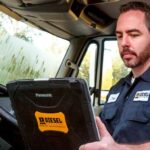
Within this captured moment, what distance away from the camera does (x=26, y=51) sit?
12.9 feet

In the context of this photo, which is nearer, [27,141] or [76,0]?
[27,141]

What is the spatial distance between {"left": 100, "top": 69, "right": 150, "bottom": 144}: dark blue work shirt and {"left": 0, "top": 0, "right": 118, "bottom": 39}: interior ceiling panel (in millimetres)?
1142

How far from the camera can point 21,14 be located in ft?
11.4

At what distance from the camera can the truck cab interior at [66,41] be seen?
3.27 metres

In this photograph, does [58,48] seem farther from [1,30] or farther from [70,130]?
[70,130]

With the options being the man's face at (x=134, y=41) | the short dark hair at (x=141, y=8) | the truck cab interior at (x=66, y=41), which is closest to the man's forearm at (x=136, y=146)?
the man's face at (x=134, y=41)

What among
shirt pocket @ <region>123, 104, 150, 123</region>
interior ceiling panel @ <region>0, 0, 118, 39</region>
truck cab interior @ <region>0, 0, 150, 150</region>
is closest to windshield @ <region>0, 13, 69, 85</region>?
truck cab interior @ <region>0, 0, 150, 150</region>

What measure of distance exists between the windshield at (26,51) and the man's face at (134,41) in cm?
155

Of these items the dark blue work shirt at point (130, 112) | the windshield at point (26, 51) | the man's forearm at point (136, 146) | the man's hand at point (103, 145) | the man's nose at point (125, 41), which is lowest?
the windshield at point (26, 51)

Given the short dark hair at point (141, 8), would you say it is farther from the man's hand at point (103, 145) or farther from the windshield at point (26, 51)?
the windshield at point (26, 51)

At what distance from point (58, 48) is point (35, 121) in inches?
109

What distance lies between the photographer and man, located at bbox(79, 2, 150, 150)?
1875 mm

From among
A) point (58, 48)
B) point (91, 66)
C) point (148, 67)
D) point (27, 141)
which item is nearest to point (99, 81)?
point (91, 66)

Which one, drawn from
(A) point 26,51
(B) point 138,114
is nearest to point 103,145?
(B) point 138,114
